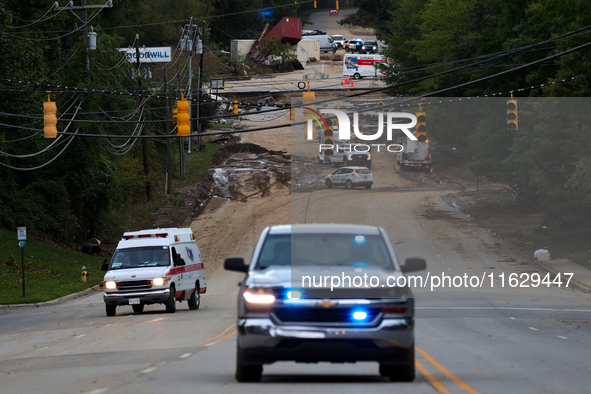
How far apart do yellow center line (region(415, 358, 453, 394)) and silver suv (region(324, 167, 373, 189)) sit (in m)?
35.4

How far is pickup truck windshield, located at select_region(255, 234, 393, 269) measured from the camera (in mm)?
9531

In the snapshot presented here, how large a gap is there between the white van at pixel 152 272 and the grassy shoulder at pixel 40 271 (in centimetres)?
759

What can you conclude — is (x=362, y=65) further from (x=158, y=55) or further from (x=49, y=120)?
(x=49, y=120)

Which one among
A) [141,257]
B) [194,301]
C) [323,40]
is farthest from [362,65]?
[141,257]

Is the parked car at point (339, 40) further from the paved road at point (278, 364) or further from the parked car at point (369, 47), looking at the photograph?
the paved road at point (278, 364)

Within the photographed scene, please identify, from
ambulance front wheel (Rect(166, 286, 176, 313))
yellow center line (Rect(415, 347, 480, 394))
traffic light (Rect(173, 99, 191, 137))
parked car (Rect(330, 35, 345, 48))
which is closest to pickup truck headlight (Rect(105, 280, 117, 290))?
ambulance front wheel (Rect(166, 286, 176, 313))

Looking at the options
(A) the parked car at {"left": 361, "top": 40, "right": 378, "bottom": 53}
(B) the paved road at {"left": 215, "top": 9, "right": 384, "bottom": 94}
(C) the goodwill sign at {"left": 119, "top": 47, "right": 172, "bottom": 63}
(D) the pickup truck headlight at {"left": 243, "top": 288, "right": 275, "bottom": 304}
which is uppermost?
(A) the parked car at {"left": 361, "top": 40, "right": 378, "bottom": 53}

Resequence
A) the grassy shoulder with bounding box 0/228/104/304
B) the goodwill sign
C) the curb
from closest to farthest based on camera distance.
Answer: the curb
the grassy shoulder with bounding box 0/228/104/304
the goodwill sign

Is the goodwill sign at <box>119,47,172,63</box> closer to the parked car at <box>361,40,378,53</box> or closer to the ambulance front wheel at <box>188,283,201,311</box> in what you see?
the parked car at <box>361,40,378,53</box>

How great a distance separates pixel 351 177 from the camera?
4928 cm

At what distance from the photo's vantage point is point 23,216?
42.2m

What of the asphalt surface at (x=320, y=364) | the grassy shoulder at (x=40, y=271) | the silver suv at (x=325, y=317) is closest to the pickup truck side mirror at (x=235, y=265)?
the silver suv at (x=325, y=317)

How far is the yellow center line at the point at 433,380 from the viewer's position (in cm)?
912

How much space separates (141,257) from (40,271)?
15316mm
